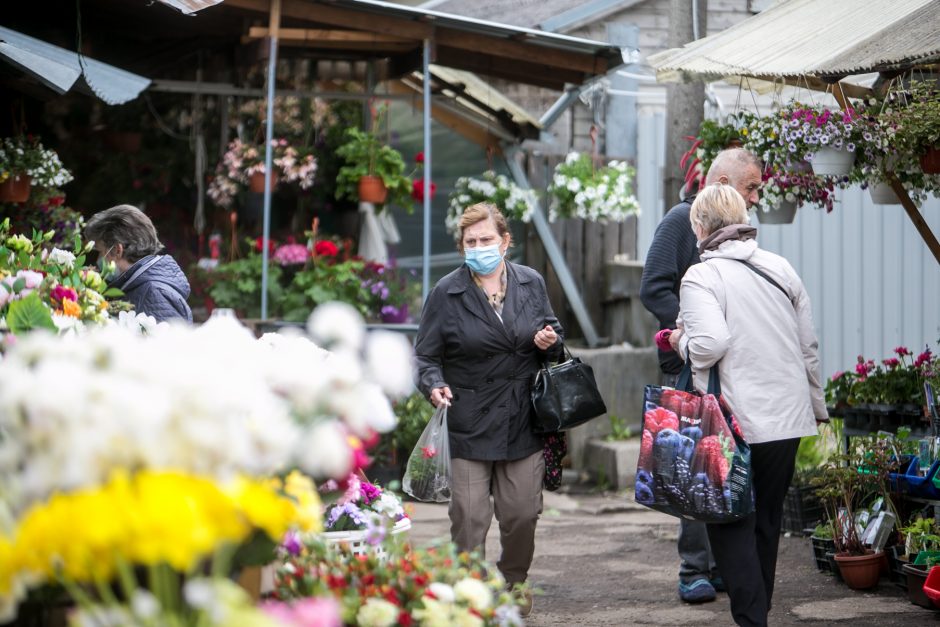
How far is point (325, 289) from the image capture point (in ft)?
29.1

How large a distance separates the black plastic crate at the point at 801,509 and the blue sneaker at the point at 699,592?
1577 mm

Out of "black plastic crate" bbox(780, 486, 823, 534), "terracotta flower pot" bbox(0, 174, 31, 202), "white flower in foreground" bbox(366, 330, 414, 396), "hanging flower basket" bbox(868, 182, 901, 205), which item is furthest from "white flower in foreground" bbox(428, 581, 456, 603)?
"terracotta flower pot" bbox(0, 174, 31, 202)

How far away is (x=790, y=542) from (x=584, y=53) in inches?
153

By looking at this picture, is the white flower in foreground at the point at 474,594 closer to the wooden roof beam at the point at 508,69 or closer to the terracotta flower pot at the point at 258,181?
the terracotta flower pot at the point at 258,181

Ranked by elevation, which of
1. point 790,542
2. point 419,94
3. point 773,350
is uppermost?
point 419,94

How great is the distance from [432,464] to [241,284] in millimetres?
4257

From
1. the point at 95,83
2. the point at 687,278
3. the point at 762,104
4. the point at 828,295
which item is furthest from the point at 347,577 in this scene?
the point at 762,104

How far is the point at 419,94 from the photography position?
1002 centimetres

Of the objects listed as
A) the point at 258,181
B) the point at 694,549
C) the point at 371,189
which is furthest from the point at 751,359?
the point at 258,181

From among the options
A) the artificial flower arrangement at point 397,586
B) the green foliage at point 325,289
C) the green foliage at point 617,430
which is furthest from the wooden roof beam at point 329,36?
the artificial flower arrangement at point 397,586

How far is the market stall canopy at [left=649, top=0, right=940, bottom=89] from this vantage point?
16.4ft

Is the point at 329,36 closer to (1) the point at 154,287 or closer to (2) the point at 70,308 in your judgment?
(1) the point at 154,287

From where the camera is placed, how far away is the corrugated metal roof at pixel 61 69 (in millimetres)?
5402

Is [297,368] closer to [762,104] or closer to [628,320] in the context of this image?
[628,320]
